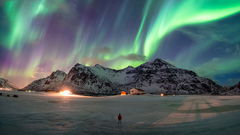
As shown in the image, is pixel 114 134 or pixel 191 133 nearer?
pixel 191 133

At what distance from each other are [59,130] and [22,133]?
2.52m

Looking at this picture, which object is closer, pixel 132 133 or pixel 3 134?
pixel 3 134

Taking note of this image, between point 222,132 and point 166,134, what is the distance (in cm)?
354

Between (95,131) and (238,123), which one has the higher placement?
(238,123)

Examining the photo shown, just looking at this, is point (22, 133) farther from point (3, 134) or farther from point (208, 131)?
point (208, 131)

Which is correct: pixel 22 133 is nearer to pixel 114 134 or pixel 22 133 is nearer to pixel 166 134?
pixel 114 134

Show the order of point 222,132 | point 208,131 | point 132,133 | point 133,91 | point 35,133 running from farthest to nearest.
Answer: point 133,91 → point 132,133 → point 35,133 → point 208,131 → point 222,132

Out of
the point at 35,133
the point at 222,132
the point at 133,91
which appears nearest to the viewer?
the point at 222,132

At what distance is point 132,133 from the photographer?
1232cm

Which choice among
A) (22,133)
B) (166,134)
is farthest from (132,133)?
(22,133)

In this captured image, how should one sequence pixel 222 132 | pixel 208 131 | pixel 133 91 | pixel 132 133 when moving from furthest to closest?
pixel 133 91 → pixel 132 133 → pixel 208 131 → pixel 222 132

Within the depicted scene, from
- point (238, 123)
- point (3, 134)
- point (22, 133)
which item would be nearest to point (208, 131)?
point (238, 123)

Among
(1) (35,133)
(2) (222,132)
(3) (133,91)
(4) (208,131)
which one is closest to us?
Answer: (2) (222,132)

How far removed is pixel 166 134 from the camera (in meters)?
11.7
